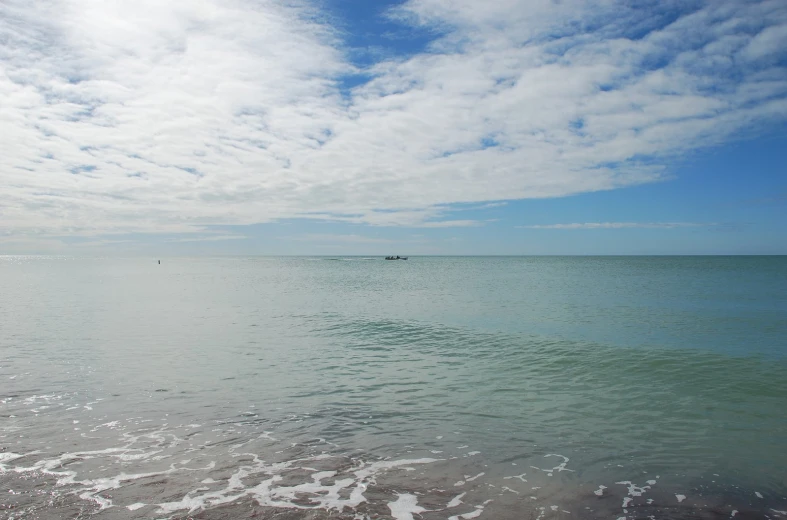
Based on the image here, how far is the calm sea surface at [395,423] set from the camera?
334 inches

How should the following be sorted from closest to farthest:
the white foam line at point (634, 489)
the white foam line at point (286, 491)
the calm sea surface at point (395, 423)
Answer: the white foam line at point (286, 491) → the calm sea surface at point (395, 423) → the white foam line at point (634, 489)

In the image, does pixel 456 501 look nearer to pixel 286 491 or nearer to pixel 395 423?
pixel 286 491

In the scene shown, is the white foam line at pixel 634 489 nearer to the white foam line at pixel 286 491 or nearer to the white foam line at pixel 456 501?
the white foam line at pixel 456 501

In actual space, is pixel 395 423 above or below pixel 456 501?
below

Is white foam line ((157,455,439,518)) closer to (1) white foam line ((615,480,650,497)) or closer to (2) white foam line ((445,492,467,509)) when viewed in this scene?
(2) white foam line ((445,492,467,509))

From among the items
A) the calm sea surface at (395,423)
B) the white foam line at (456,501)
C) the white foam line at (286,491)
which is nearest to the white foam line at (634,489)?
the calm sea surface at (395,423)

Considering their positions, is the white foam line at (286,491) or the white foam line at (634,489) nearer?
the white foam line at (286,491)

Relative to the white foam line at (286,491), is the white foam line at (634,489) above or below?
above

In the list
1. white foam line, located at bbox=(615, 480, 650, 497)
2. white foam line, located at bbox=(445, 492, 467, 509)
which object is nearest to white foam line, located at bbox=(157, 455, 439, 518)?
white foam line, located at bbox=(445, 492, 467, 509)

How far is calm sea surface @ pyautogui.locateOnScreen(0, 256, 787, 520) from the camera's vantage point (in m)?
8.48

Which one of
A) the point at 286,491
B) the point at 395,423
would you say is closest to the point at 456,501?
the point at 286,491

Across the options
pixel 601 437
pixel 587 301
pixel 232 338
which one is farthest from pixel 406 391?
pixel 587 301

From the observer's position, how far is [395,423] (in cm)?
1252

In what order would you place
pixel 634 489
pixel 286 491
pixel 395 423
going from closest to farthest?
pixel 286 491, pixel 634 489, pixel 395 423
